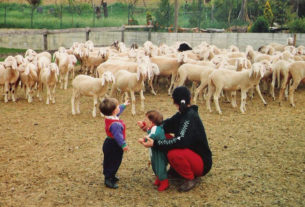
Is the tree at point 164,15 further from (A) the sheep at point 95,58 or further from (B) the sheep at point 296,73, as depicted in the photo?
(B) the sheep at point 296,73

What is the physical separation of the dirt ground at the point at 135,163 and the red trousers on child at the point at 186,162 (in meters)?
0.27

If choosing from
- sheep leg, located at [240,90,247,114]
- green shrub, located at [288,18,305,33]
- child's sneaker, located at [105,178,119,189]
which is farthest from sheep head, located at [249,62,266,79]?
green shrub, located at [288,18,305,33]

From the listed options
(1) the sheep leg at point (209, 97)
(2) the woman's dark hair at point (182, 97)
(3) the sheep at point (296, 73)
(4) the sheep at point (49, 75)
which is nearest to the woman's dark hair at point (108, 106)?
(2) the woman's dark hair at point (182, 97)

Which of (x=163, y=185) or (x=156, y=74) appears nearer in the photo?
(x=163, y=185)

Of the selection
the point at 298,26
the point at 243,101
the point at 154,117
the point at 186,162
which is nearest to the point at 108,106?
the point at 154,117

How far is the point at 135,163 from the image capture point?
607cm

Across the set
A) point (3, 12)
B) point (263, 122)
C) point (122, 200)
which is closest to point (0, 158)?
point (122, 200)

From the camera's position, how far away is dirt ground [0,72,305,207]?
4785mm

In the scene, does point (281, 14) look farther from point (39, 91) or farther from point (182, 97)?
point (182, 97)

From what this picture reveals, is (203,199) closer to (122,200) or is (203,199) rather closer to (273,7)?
(122,200)

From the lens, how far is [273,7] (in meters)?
28.4

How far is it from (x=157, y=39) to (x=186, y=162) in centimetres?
1955

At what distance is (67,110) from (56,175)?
4708mm

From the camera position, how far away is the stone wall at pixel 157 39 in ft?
62.5
